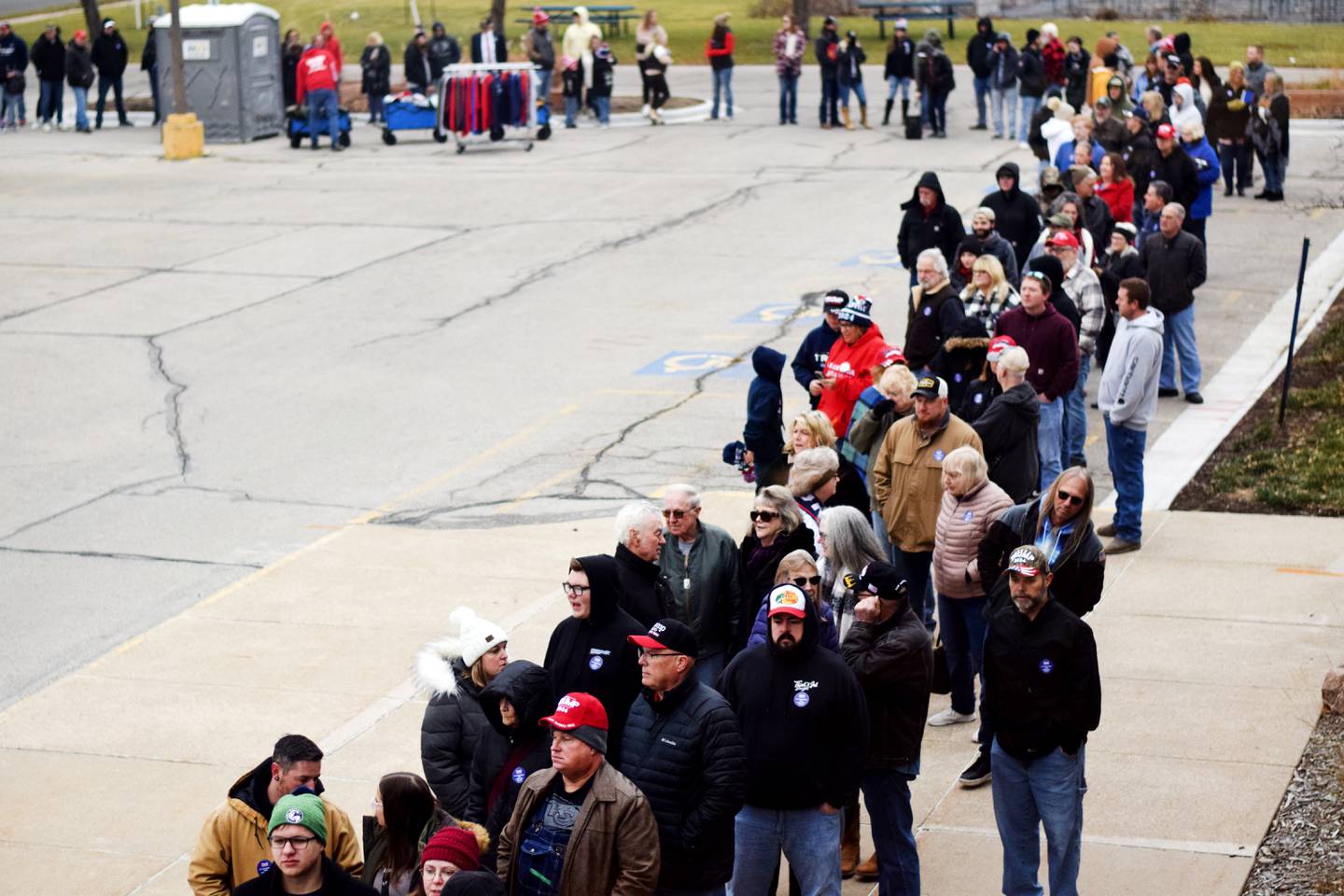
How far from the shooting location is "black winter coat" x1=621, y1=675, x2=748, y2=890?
6.30 meters

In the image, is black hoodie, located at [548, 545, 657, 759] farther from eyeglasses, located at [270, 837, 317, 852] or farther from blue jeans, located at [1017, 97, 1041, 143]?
blue jeans, located at [1017, 97, 1041, 143]

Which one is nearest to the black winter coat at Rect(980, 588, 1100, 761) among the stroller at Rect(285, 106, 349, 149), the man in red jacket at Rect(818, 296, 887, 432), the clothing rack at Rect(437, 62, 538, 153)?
the man in red jacket at Rect(818, 296, 887, 432)

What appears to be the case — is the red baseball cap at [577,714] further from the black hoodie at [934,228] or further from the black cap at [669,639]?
the black hoodie at [934,228]

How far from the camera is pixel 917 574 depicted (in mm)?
9922

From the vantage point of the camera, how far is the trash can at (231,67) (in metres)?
32.4

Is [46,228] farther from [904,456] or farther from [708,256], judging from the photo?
[904,456]

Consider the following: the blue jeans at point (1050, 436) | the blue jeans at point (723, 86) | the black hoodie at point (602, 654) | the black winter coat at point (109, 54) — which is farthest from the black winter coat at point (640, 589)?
the black winter coat at point (109, 54)

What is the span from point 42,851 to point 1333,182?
2381cm

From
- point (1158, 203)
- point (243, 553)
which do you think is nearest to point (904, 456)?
point (243, 553)

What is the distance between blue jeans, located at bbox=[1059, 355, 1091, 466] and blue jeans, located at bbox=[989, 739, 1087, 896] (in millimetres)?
6190

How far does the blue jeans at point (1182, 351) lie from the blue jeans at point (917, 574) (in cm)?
644

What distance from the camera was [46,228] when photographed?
83.4ft

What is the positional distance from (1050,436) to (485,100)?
820 inches

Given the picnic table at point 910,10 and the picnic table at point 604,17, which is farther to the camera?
the picnic table at point 604,17
